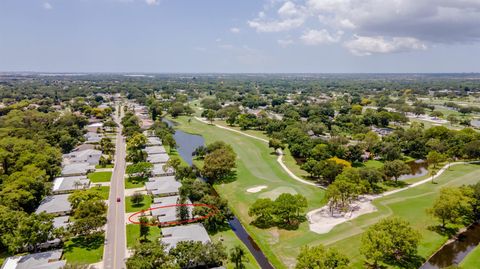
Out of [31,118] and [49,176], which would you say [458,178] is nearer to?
[49,176]

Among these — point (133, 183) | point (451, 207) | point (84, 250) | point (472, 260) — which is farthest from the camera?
point (133, 183)

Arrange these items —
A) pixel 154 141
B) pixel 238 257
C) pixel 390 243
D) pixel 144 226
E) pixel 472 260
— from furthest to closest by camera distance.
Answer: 1. pixel 154 141
2. pixel 144 226
3. pixel 472 260
4. pixel 238 257
5. pixel 390 243

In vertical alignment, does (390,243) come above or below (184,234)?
above

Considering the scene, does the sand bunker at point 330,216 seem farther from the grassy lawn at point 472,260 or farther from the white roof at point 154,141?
the white roof at point 154,141

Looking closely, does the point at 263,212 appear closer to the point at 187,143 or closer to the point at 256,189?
the point at 256,189

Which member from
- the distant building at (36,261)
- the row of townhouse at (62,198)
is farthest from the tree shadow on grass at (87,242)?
the distant building at (36,261)

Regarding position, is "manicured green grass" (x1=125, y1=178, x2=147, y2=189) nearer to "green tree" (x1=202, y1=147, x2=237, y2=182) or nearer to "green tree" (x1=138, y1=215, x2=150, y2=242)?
"green tree" (x1=202, y1=147, x2=237, y2=182)

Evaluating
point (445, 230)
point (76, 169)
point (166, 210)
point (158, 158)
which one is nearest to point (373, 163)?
point (445, 230)
